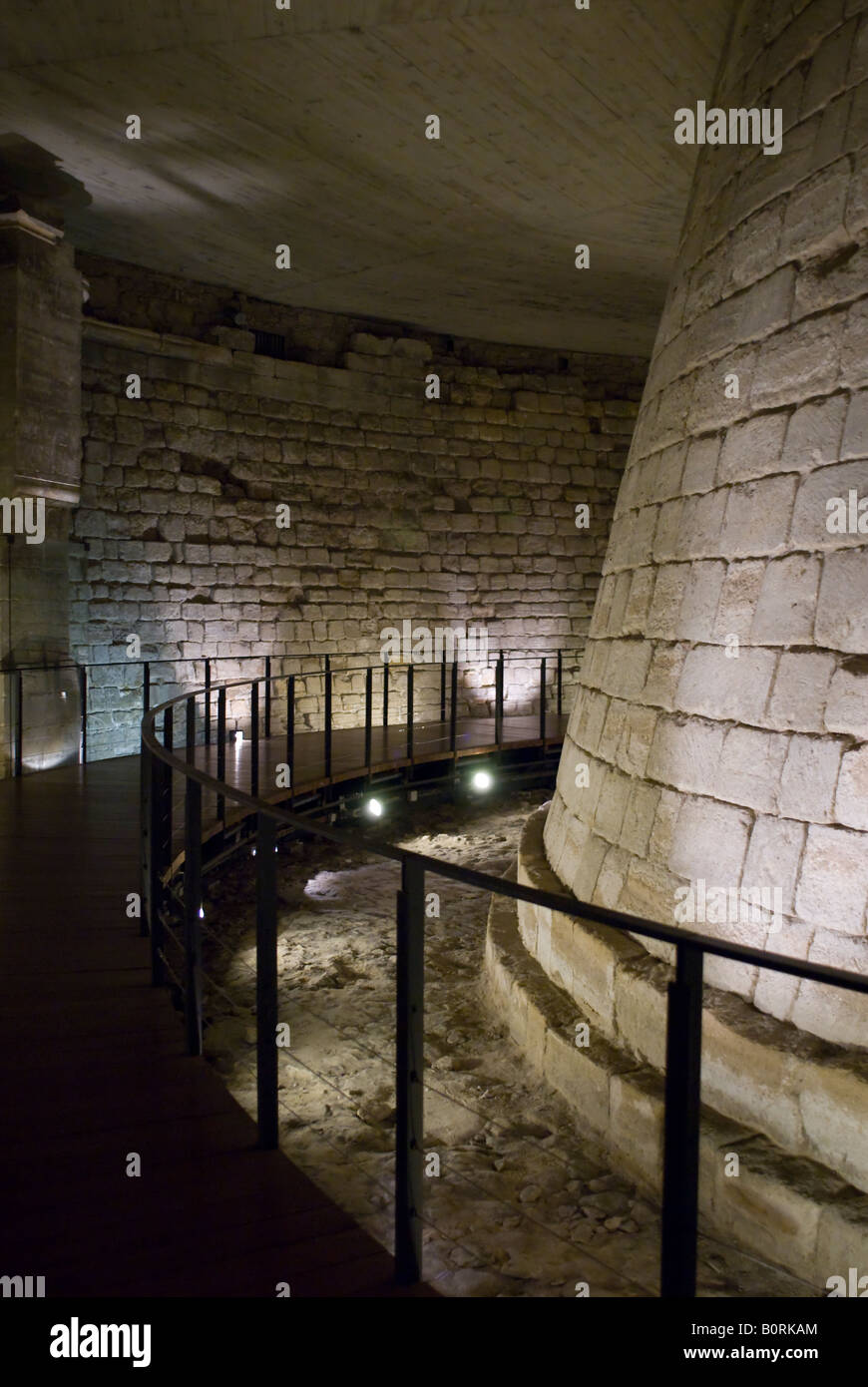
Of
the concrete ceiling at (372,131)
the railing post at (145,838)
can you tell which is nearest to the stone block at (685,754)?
the railing post at (145,838)

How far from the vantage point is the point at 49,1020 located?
9.84 feet

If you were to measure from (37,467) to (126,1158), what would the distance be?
6.11 metres

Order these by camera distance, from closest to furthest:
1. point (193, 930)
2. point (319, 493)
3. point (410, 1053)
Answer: point (410, 1053), point (193, 930), point (319, 493)

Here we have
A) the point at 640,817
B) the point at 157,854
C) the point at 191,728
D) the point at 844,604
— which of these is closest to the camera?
the point at 844,604

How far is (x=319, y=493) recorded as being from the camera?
10008mm

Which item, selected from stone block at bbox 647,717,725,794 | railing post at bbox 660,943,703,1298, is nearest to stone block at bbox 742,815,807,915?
stone block at bbox 647,717,725,794

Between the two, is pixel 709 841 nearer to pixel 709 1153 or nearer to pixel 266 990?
pixel 709 1153

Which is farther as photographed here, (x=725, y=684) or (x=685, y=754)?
(x=685, y=754)

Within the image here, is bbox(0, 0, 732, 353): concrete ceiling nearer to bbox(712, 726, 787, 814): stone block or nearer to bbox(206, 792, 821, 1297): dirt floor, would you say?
bbox(712, 726, 787, 814): stone block

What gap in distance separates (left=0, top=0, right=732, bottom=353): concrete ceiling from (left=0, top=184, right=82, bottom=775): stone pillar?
2.29 feet

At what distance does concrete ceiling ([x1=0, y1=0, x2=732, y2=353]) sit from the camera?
15.9ft

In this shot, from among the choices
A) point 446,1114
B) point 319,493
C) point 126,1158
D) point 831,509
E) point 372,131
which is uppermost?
point 372,131

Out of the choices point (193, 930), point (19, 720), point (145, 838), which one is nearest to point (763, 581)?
point (193, 930)

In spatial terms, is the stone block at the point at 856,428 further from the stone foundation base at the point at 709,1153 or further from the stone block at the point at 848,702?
the stone foundation base at the point at 709,1153
